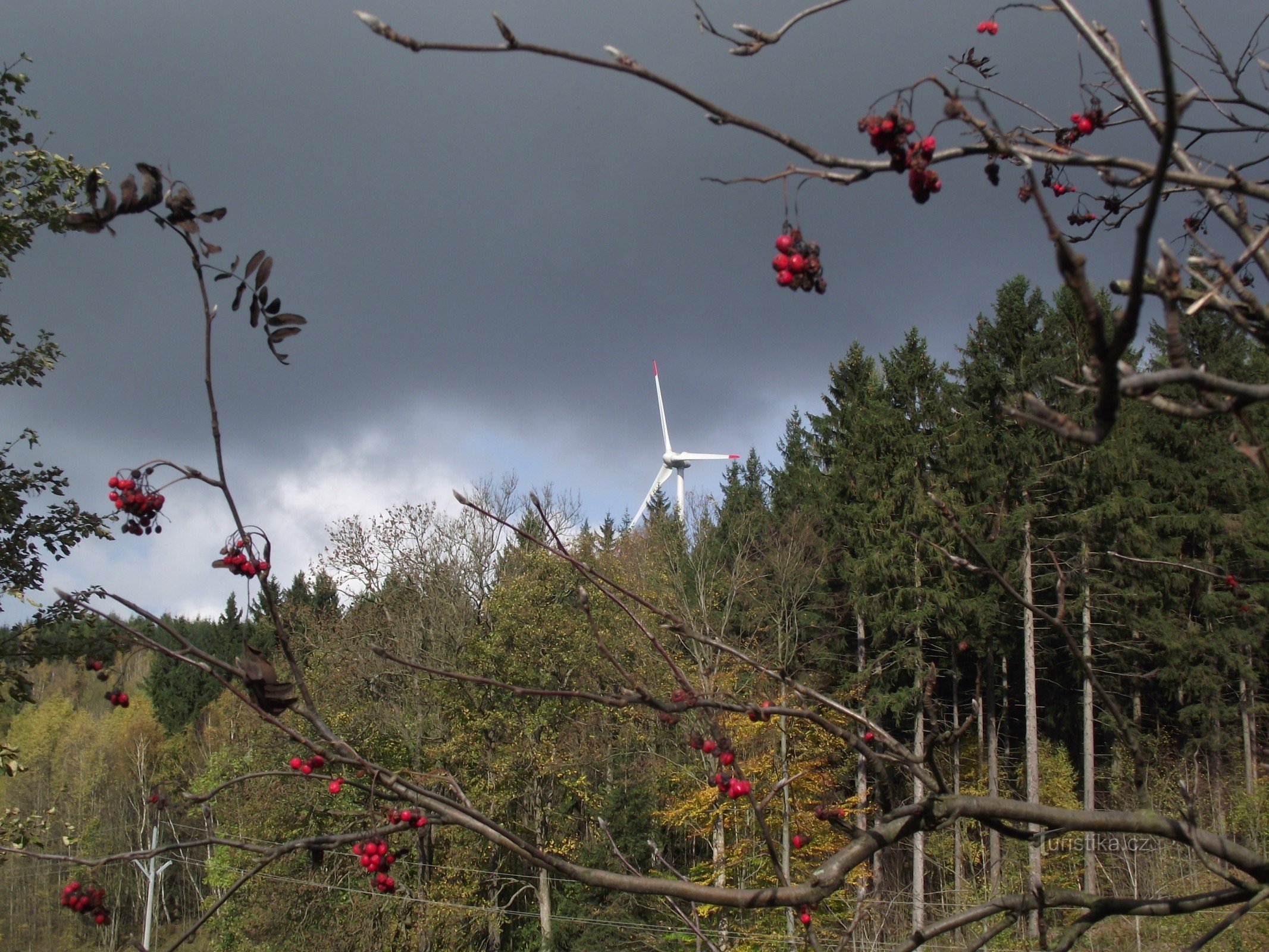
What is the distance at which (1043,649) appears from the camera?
27.0m

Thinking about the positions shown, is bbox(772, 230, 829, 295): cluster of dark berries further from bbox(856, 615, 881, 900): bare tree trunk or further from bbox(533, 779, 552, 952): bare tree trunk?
bbox(533, 779, 552, 952): bare tree trunk

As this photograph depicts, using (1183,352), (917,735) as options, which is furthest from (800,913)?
(917,735)

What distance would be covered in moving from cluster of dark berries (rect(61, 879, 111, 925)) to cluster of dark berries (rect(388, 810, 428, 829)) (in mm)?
614

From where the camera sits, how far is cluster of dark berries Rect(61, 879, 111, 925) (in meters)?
1.82

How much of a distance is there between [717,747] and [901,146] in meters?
1.36

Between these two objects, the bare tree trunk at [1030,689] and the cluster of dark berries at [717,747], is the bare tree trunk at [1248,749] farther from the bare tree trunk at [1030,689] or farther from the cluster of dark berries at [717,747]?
the cluster of dark berries at [717,747]

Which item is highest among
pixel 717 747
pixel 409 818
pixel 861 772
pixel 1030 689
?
pixel 1030 689

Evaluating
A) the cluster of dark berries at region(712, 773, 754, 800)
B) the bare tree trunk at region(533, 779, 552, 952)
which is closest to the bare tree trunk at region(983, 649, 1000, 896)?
the bare tree trunk at region(533, 779, 552, 952)

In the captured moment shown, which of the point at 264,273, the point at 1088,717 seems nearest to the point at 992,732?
the point at 1088,717

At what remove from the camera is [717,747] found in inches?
83.2

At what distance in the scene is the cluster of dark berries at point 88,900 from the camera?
5.98 feet

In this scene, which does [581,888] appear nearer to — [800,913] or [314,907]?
[314,907]

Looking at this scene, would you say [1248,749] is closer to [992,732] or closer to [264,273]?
[992,732]

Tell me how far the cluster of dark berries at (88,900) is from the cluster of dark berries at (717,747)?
4.21 ft
